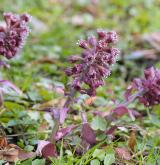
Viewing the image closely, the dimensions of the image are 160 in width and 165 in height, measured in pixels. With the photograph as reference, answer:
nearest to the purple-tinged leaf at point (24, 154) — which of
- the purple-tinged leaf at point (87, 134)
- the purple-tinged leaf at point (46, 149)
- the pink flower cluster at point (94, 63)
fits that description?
the purple-tinged leaf at point (46, 149)

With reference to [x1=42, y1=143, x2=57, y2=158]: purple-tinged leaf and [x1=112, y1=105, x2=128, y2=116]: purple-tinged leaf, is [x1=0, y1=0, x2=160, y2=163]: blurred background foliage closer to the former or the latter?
[x1=42, y1=143, x2=57, y2=158]: purple-tinged leaf

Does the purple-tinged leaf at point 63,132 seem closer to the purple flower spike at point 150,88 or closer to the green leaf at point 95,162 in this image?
the green leaf at point 95,162

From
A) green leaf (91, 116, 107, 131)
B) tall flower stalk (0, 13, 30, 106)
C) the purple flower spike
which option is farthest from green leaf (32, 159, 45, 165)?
the purple flower spike

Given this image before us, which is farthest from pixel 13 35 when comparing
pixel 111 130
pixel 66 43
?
pixel 66 43

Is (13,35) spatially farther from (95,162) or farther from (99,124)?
(95,162)

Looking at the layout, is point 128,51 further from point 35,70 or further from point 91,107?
point 91,107

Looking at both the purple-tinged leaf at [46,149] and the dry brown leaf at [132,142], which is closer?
the purple-tinged leaf at [46,149]

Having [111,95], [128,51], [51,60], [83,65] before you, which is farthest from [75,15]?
[83,65]
